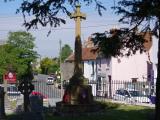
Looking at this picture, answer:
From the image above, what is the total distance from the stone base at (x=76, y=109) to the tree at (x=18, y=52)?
7621 centimetres

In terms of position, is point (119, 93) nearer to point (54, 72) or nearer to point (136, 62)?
point (136, 62)

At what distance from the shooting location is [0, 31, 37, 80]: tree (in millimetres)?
105062

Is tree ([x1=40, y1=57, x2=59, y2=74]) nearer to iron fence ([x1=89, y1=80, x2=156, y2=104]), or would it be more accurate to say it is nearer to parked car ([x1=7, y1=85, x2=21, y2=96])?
parked car ([x1=7, y1=85, x2=21, y2=96])

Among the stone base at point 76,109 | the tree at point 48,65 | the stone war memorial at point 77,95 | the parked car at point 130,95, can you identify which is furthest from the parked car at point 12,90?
the tree at point 48,65

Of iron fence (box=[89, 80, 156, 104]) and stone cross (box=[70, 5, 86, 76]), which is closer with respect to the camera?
stone cross (box=[70, 5, 86, 76])

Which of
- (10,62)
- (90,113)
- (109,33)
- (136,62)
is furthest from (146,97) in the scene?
(10,62)

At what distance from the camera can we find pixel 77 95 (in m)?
25.2

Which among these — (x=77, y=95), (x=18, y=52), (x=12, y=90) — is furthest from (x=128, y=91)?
(x=18, y=52)

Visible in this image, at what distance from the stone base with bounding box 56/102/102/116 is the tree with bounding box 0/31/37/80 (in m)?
76.2

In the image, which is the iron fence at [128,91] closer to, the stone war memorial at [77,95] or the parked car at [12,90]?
the parked car at [12,90]

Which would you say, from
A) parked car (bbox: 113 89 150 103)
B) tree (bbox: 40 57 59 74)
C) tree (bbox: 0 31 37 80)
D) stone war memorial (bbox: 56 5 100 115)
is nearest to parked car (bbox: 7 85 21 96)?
parked car (bbox: 113 89 150 103)

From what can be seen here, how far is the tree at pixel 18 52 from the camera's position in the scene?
105062mm

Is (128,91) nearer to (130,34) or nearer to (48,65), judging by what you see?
(130,34)

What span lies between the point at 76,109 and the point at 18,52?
88.7 metres
